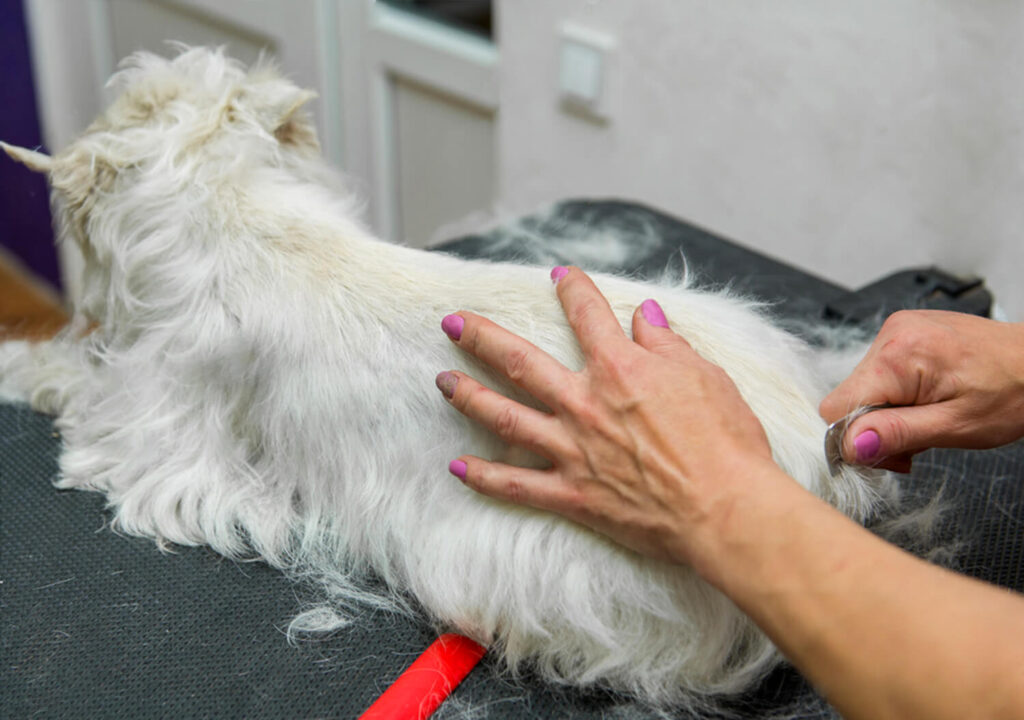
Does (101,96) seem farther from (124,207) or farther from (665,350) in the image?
(665,350)

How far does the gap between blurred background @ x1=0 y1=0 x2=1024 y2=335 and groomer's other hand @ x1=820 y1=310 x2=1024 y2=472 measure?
0.53 meters

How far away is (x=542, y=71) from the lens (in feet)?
5.49

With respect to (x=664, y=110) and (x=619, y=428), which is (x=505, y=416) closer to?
(x=619, y=428)

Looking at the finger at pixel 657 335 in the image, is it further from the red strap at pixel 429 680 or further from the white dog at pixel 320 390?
the red strap at pixel 429 680

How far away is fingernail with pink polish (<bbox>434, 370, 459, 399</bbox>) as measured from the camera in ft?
2.30

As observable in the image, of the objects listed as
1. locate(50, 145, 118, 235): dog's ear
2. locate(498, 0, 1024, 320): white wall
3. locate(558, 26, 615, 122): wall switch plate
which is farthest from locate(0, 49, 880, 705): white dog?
locate(558, 26, 615, 122): wall switch plate

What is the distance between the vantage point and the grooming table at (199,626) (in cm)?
68

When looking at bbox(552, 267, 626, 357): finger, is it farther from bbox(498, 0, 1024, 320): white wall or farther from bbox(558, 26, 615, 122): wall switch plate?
bbox(558, 26, 615, 122): wall switch plate

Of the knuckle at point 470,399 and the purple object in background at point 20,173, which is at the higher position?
the knuckle at point 470,399

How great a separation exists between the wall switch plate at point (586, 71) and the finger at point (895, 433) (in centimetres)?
99

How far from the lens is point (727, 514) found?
58cm

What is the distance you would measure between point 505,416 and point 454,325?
8cm

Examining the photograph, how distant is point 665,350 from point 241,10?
1.78 metres

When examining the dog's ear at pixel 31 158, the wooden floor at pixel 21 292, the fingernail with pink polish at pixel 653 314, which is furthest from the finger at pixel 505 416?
the wooden floor at pixel 21 292
